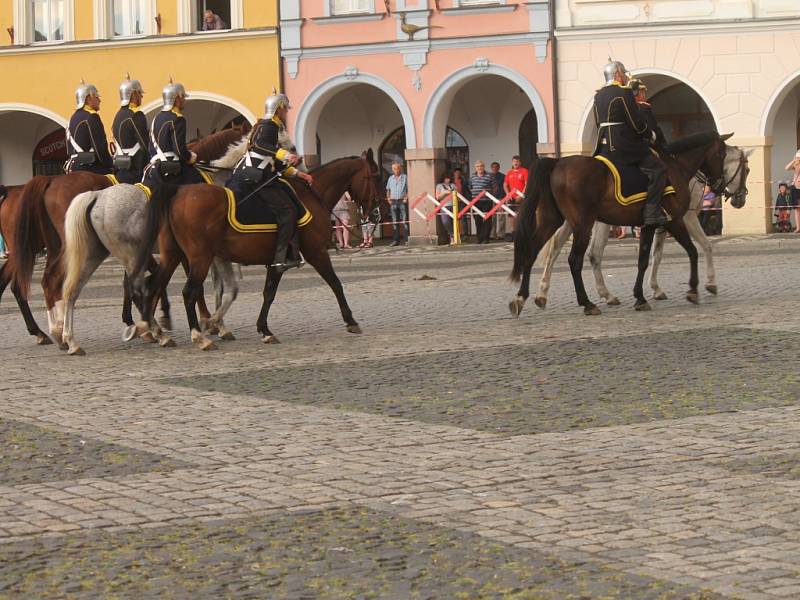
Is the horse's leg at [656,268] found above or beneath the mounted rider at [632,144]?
beneath

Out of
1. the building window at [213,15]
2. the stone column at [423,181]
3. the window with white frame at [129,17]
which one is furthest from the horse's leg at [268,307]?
the window with white frame at [129,17]

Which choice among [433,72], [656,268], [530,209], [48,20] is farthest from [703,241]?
[48,20]

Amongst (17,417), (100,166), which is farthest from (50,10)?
(17,417)

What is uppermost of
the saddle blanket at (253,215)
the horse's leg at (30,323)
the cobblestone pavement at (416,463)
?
the saddle blanket at (253,215)

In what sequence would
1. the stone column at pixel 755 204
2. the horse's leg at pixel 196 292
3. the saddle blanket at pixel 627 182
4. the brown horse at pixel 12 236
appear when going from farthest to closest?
the stone column at pixel 755 204 → the saddle blanket at pixel 627 182 → the brown horse at pixel 12 236 → the horse's leg at pixel 196 292

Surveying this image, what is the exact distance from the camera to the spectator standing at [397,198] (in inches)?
1549

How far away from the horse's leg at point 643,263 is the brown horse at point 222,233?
2899 mm

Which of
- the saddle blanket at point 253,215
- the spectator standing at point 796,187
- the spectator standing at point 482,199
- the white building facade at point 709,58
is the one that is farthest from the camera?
the spectator standing at point 482,199

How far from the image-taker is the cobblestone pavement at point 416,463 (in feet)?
23.0

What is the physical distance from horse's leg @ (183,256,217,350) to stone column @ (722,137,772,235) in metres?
22.7

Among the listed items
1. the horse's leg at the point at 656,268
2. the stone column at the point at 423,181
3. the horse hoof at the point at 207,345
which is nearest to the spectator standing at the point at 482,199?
the stone column at the point at 423,181

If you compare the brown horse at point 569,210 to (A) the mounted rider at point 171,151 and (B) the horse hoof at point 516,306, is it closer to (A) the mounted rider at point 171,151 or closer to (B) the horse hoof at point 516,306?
(B) the horse hoof at point 516,306

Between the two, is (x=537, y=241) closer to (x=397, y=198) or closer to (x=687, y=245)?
(x=687, y=245)

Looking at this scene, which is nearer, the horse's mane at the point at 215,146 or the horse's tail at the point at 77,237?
the horse's tail at the point at 77,237
